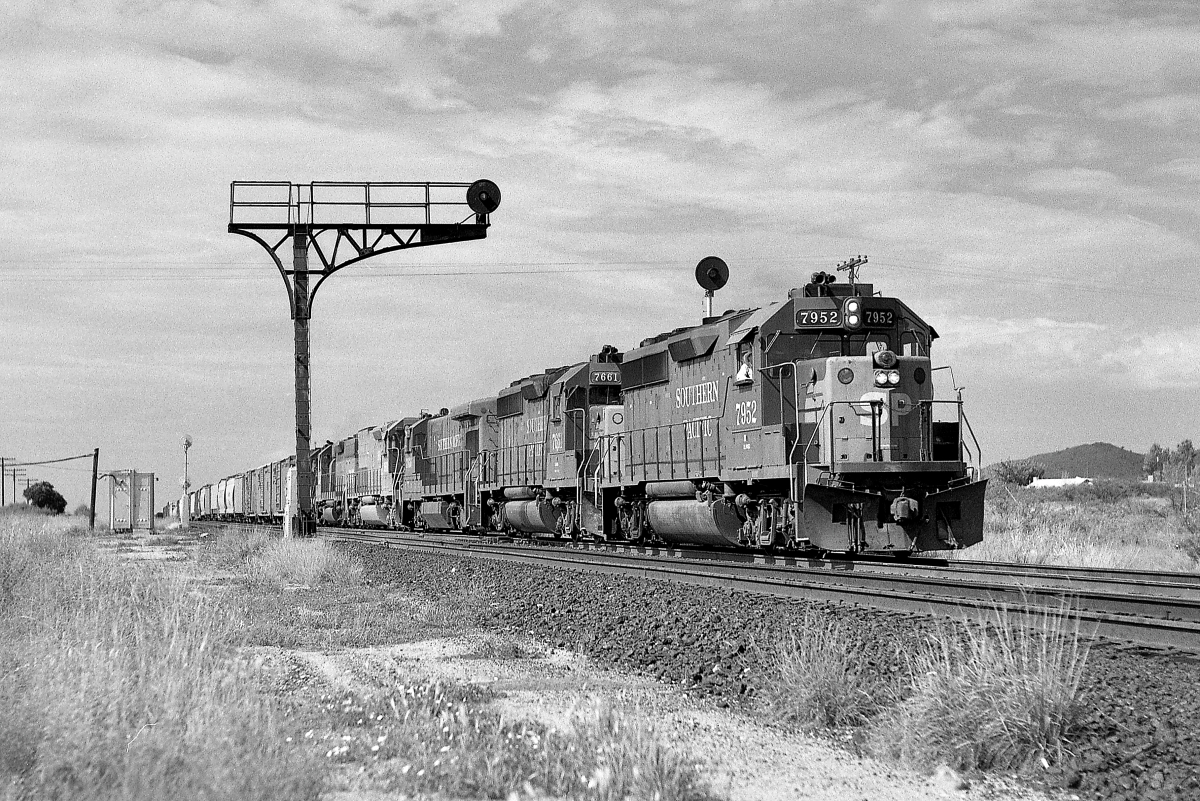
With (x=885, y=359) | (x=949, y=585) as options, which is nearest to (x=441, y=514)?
(x=885, y=359)

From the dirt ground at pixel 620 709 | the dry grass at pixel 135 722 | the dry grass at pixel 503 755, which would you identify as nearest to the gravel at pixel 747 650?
the dirt ground at pixel 620 709

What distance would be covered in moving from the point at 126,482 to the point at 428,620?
39645 mm

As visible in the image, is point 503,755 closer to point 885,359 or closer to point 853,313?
point 885,359

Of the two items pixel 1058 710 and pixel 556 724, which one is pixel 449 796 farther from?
pixel 1058 710

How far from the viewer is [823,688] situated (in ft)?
23.4

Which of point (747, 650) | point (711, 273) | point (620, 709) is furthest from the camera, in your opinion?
point (711, 273)

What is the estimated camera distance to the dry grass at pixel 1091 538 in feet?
66.1

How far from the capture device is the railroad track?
8.86 metres

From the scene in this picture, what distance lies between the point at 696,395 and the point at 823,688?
455 inches

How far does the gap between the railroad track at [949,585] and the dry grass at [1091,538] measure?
167 inches

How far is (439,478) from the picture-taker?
34.8 m

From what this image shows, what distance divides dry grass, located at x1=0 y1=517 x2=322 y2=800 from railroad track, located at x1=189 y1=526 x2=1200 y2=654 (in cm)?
509

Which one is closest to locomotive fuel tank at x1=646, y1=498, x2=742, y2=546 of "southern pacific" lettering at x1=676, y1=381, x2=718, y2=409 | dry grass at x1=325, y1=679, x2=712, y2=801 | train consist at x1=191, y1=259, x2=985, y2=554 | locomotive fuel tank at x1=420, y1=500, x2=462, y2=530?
train consist at x1=191, y1=259, x2=985, y2=554

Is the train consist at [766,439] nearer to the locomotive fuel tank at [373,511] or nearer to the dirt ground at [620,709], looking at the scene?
the dirt ground at [620,709]
